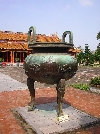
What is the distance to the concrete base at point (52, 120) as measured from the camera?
4.02 metres

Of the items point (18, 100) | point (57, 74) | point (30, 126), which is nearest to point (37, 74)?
point (57, 74)

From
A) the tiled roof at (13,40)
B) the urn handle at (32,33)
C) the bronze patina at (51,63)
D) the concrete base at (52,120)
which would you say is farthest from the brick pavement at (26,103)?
the tiled roof at (13,40)

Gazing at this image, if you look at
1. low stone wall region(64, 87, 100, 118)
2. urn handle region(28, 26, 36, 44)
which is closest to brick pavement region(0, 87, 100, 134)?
low stone wall region(64, 87, 100, 118)

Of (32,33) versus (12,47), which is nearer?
(32,33)

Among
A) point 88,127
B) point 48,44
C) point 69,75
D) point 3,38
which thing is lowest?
point 88,127

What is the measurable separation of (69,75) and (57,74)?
38 cm

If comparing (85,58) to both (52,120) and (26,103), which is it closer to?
(26,103)

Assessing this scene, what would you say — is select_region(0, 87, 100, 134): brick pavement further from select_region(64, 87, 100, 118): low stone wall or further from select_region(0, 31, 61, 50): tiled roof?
select_region(0, 31, 61, 50): tiled roof

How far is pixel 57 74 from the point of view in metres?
4.18

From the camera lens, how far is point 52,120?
4.43 m

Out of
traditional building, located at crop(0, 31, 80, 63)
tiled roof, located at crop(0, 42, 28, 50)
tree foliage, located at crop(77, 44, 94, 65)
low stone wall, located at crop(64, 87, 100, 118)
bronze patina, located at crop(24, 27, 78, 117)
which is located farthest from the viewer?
tree foliage, located at crop(77, 44, 94, 65)

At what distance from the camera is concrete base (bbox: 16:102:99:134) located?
4.02m

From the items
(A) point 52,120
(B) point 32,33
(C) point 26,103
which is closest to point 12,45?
(C) point 26,103

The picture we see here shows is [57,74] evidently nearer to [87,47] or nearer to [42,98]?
[42,98]
